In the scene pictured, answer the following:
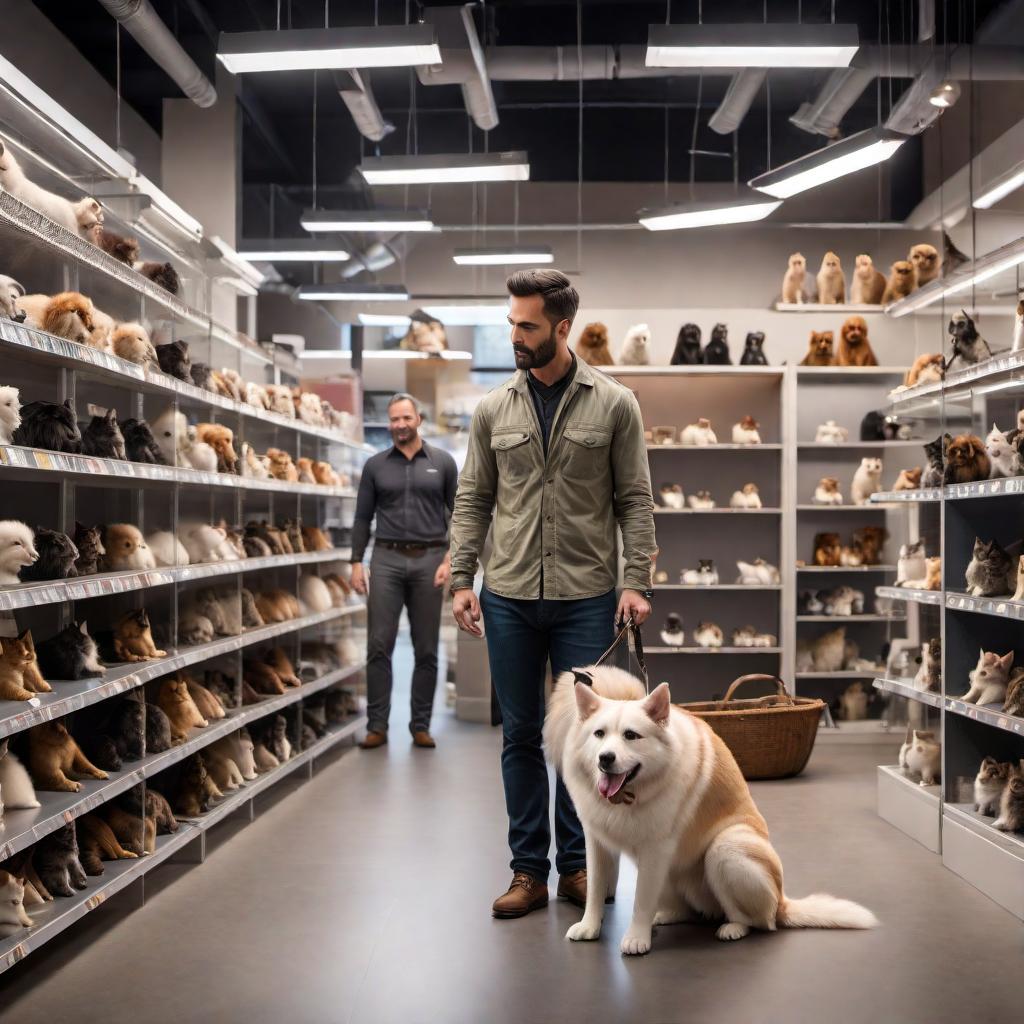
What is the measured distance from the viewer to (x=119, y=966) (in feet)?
10.7

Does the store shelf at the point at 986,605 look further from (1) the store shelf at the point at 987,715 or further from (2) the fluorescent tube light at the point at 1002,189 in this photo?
(2) the fluorescent tube light at the point at 1002,189

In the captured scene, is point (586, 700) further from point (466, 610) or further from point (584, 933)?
point (584, 933)

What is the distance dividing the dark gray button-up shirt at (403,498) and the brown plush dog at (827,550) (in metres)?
2.65

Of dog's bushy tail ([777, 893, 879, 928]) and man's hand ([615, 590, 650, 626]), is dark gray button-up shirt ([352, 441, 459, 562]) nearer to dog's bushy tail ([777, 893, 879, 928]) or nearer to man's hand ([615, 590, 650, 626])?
man's hand ([615, 590, 650, 626])

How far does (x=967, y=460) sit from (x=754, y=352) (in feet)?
→ 11.8

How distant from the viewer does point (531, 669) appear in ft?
12.3

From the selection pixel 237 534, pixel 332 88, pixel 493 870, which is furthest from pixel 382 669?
pixel 332 88

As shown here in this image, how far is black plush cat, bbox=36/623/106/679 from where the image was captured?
3611 mm

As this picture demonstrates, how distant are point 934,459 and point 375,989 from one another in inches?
126

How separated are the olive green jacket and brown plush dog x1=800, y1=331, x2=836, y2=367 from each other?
4.48 m

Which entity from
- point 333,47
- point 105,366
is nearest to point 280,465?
point 333,47

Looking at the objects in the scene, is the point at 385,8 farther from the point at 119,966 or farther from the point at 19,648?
the point at 119,966

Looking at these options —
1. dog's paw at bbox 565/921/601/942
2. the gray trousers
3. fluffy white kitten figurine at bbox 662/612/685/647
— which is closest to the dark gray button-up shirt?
the gray trousers

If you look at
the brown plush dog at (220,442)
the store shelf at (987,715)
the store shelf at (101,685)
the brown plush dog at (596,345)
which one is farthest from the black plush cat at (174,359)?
the brown plush dog at (596,345)
